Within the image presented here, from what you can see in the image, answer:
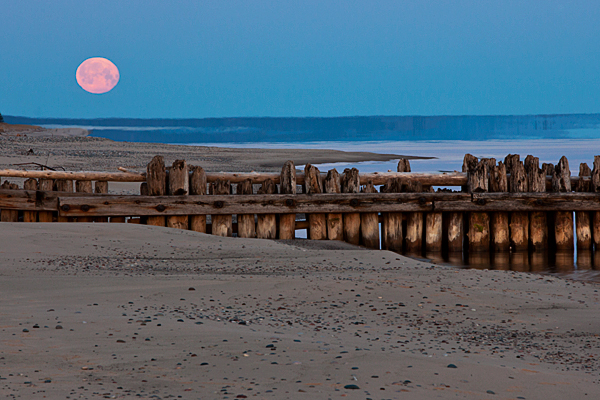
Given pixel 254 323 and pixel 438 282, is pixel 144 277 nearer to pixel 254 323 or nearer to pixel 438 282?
pixel 254 323

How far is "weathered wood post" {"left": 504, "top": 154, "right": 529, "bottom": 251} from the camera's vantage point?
32.5 feet

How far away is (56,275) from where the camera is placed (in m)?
5.71

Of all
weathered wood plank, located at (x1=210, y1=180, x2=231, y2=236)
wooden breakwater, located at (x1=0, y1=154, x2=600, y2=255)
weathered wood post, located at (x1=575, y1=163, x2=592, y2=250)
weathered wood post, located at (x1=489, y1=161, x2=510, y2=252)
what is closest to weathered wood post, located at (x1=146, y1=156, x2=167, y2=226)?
wooden breakwater, located at (x1=0, y1=154, x2=600, y2=255)

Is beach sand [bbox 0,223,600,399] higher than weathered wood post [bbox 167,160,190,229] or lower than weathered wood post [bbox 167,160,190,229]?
lower

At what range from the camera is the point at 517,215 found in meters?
10.0

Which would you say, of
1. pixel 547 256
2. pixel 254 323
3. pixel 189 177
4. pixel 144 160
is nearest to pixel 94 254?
pixel 189 177

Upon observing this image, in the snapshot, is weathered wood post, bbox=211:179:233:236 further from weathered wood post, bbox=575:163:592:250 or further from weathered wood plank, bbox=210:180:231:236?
weathered wood post, bbox=575:163:592:250

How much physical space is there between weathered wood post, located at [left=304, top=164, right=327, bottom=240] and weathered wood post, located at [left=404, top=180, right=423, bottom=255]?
4.29 feet

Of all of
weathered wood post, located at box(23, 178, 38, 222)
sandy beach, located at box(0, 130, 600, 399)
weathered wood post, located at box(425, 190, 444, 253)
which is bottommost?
sandy beach, located at box(0, 130, 600, 399)

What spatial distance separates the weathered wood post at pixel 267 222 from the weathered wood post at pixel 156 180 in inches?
56.6

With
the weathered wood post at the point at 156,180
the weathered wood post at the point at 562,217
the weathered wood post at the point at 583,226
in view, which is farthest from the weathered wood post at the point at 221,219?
the weathered wood post at the point at 583,226

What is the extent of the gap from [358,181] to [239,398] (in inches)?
278

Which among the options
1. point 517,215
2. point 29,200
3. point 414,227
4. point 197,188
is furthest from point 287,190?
point 29,200

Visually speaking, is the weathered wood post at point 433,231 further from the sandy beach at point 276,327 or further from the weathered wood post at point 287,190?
the sandy beach at point 276,327
